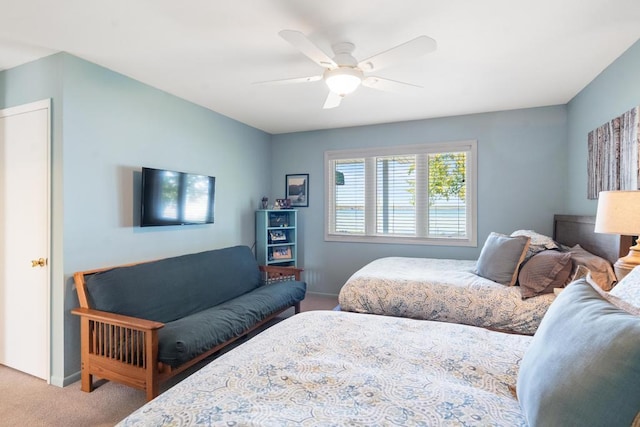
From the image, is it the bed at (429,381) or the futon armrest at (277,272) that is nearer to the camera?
the bed at (429,381)

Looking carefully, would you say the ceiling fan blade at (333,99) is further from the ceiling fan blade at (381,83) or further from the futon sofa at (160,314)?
the futon sofa at (160,314)

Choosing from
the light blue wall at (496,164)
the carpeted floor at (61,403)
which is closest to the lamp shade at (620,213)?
the light blue wall at (496,164)

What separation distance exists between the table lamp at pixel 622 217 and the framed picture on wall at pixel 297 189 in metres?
3.49

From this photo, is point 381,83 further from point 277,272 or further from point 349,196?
point 277,272

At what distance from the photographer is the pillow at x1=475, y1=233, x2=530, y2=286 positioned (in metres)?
2.66

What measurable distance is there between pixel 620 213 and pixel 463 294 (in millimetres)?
1141

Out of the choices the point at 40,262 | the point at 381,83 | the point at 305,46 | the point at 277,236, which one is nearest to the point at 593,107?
the point at 381,83

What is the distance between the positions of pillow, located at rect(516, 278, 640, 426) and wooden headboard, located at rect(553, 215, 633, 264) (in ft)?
5.39

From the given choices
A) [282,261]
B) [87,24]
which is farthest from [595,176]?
[87,24]

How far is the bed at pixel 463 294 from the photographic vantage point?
238 centimetres

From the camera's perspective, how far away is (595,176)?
2.91m

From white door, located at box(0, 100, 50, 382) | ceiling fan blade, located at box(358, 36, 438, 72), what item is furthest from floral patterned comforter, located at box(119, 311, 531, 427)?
white door, located at box(0, 100, 50, 382)

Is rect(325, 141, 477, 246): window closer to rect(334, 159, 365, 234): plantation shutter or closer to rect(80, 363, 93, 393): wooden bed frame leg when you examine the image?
rect(334, 159, 365, 234): plantation shutter

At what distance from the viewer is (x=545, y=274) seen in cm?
243
